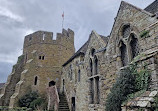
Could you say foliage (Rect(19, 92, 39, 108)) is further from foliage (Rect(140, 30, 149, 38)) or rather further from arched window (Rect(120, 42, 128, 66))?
foliage (Rect(140, 30, 149, 38))

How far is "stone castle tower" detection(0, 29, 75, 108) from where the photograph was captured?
68.9ft

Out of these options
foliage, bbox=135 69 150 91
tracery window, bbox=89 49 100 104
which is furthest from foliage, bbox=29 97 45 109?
foliage, bbox=135 69 150 91

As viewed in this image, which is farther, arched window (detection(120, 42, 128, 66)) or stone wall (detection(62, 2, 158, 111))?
arched window (detection(120, 42, 128, 66))

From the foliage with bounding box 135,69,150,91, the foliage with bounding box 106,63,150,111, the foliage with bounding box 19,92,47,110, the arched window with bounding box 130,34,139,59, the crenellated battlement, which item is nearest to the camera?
the foliage with bounding box 135,69,150,91

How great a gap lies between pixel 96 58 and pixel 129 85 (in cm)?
539

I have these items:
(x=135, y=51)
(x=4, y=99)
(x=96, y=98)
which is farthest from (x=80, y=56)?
(x=4, y=99)

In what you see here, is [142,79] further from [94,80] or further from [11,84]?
[11,84]

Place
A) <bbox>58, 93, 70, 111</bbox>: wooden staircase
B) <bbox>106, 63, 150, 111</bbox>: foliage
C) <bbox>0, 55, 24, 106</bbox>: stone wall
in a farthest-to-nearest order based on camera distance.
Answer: <bbox>0, 55, 24, 106</bbox>: stone wall, <bbox>58, 93, 70, 111</bbox>: wooden staircase, <bbox>106, 63, 150, 111</bbox>: foliage

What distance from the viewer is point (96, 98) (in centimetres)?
949

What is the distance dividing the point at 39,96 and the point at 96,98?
44.0 feet

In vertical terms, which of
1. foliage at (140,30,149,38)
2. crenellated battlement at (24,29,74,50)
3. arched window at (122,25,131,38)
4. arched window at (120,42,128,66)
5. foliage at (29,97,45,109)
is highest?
crenellated battlement at (24,29,74,50)

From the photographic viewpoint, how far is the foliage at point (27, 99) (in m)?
18.4

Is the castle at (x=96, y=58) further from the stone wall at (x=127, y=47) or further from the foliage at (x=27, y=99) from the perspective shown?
the foliage at (x=27, y=99)

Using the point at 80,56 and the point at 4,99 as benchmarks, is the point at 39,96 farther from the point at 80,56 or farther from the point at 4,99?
the point at 80,56
